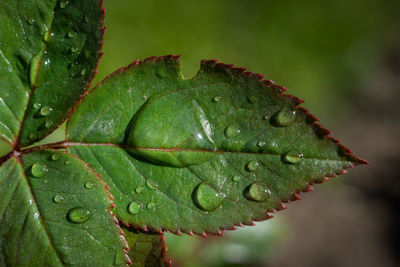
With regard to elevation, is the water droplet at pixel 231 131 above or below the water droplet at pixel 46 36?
below

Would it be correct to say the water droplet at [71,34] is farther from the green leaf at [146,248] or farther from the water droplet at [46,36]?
the green leaf at [146,248]

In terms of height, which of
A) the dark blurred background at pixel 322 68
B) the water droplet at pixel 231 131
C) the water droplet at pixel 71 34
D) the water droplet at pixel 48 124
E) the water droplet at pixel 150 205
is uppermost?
the dark blurred background at pixel 322 68

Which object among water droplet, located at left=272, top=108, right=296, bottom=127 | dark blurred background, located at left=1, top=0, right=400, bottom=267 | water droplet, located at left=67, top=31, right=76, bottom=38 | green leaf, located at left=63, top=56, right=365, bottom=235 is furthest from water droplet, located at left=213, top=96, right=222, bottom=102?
dark blurred background, located at left=1, top=0, right=400, bottom=267

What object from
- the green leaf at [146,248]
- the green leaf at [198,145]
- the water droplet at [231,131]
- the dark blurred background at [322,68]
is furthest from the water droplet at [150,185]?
the dark blurred background at [322,68]

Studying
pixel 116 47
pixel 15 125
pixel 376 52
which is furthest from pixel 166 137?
pixel 376 52

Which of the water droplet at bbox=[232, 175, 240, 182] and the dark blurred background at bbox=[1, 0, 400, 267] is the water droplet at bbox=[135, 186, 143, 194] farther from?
the dark blurred background at bbox=[1, 0, 400, 267]

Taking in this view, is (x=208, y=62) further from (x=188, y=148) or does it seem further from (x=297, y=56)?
(x=297, y=56)
